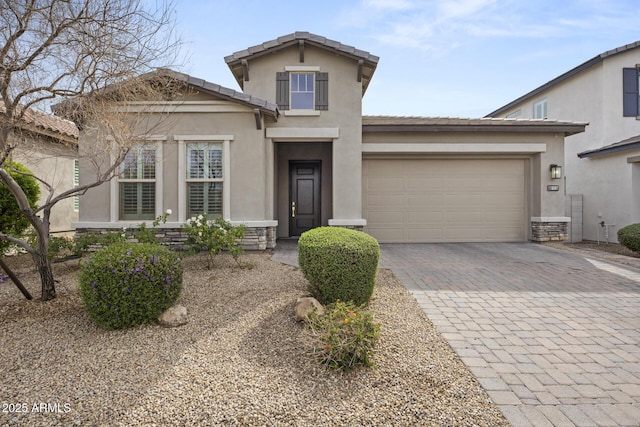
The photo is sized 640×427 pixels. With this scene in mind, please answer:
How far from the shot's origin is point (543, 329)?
380cm

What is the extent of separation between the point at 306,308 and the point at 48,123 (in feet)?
20.6

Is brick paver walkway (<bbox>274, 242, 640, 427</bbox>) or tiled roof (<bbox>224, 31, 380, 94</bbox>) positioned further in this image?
tiled roof (<bbox>224, 31, 380, 94</bbox>)

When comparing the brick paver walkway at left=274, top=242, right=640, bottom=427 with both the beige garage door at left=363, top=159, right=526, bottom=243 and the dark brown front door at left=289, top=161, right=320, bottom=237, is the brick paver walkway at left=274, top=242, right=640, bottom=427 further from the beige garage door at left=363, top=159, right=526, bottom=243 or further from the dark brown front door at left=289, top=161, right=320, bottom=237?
the dark brown front door at left=289, top=161, right=320, bottom=237

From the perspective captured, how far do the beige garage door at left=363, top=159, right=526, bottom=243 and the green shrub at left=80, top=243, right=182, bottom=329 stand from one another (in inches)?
286

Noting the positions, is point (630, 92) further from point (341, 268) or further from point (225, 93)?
point (341, 268)

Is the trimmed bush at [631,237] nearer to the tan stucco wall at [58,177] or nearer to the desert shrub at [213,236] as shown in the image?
the desert shrub at [213,236]

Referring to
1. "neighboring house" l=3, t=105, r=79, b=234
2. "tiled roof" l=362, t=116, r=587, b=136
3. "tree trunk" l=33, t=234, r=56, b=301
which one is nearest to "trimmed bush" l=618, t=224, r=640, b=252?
"tiled roof" l=362, t=116, r=587, b=136

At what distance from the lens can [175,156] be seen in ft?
26.6

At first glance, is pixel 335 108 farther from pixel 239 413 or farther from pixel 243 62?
pixel 239 413

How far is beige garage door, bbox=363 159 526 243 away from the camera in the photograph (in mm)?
10273

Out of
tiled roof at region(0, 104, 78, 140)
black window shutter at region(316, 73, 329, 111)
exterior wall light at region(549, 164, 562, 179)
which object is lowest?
exterior wall light at region(549, 164, 562, 179)

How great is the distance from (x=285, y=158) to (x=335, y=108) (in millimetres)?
2643

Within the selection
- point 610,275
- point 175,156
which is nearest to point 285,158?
point 175,156

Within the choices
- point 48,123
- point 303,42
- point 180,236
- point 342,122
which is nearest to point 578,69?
point 342,122
